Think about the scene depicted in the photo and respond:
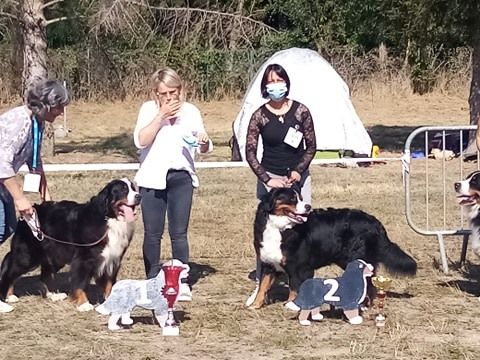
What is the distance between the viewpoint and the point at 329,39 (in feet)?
103

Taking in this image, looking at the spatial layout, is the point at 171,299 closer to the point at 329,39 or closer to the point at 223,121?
the point at 223,121

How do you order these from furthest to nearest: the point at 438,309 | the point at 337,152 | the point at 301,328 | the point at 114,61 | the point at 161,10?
the point at 114,61 → the point at 161,10 → the point at 337,152 → the point at 438,309 → the point at 301,328

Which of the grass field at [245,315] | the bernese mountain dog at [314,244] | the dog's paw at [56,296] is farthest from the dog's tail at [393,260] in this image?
the dog's paw at [56,296]

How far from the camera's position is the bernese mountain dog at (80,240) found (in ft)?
21.0

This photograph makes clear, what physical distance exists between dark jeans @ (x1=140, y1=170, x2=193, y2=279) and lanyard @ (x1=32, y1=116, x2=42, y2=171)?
31.2 inches

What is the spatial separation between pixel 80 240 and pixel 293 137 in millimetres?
1708

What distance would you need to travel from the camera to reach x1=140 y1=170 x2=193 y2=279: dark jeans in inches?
263

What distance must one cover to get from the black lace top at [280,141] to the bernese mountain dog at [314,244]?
407 millimetres

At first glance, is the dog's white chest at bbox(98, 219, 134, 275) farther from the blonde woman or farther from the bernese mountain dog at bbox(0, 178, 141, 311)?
the blonde woman

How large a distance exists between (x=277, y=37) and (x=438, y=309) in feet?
75.1

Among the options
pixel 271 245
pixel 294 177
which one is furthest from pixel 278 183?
pixel 271 245

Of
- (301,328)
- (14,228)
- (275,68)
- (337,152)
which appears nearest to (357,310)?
(301,328)

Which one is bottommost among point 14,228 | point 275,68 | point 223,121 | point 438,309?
point 223,121

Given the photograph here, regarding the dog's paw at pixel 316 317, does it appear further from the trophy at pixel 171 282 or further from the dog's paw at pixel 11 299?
the dog's paw at pixel 11 299
